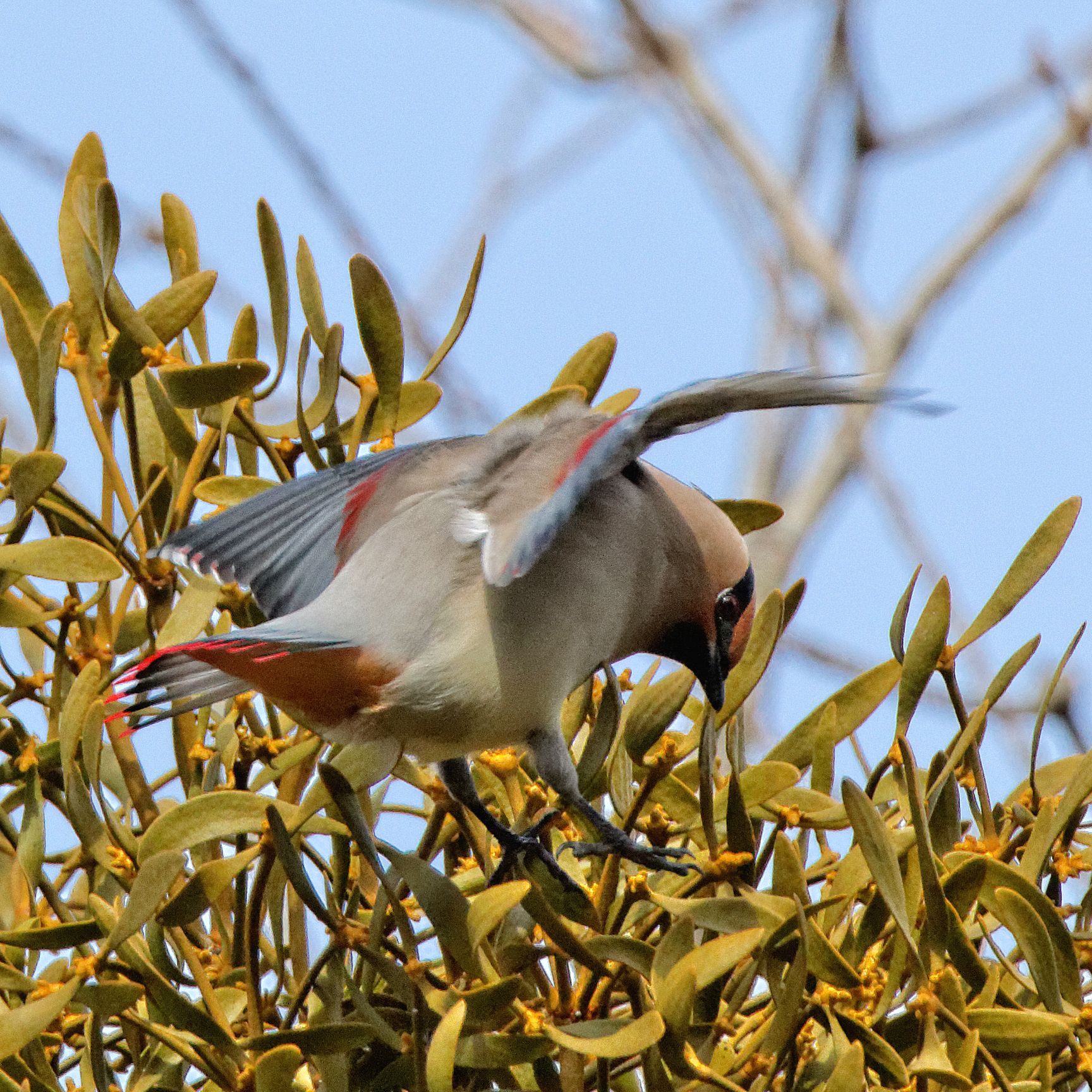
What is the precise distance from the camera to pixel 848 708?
1.35m

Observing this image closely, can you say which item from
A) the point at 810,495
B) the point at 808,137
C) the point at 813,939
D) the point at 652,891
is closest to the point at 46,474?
the point at 652,891

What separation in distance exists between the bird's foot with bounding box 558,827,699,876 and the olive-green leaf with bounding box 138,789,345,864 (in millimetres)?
263

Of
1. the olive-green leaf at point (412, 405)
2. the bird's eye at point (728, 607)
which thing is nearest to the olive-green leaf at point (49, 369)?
the olive-green leaf at point (412, 405)

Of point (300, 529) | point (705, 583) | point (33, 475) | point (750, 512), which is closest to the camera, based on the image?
point (33, 475)

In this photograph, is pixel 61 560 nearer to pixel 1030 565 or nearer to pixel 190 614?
pixel 190 614

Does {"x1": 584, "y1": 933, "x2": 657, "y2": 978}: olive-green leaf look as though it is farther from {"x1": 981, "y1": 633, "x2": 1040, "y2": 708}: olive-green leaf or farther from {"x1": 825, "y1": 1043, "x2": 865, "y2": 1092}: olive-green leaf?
{"x1": 981, "y1": 633, "x2": 1040, "y2": 708}: olive-green leaf

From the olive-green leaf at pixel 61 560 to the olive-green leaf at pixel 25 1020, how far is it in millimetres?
345

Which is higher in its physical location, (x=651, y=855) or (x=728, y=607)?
(x=728, y=607)

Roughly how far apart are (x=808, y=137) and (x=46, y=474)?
3.38 metres

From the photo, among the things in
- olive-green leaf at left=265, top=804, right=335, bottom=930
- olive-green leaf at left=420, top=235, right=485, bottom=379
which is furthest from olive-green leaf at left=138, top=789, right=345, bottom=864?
olive-green leaf at left=420, top=235, right=485, bottom=379

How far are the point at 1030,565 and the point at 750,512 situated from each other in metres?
0.31

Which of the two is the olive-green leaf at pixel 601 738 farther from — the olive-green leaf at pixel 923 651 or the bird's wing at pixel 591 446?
the olive-green leaf at pixel 923 651

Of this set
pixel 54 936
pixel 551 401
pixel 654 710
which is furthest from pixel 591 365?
pixel 54 936

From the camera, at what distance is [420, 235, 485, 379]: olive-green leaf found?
137cm
